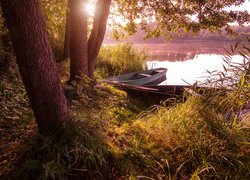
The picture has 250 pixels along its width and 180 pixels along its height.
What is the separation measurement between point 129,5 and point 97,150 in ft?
19.5

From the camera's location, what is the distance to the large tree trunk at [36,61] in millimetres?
1633

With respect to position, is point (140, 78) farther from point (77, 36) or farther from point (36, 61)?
point (36, 61)

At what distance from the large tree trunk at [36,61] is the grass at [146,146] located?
0.22 m

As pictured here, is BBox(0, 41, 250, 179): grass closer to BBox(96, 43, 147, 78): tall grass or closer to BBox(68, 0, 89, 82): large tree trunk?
BBox(68, 0, 89, 82): large tree trunk

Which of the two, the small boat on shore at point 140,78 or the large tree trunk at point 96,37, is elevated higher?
the large tree trunk at point 96,37

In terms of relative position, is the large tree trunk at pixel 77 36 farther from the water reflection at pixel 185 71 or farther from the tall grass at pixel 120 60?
the water reflection at pixel 185 71

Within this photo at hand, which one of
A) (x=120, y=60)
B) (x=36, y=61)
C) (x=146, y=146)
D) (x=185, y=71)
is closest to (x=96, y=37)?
(x=36, y=61)

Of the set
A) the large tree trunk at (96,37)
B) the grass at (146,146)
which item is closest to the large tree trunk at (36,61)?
the grass at (146,146)

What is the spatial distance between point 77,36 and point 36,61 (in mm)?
2494

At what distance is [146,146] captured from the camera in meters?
2.46

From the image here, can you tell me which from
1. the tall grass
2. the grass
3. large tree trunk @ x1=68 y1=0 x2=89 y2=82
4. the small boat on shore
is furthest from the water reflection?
the grass

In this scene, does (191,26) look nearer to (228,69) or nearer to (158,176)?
(228,69)

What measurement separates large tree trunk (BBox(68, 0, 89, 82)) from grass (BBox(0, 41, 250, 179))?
167 cm

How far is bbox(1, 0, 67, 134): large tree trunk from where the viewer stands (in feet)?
5.36
